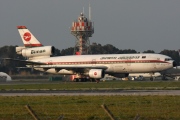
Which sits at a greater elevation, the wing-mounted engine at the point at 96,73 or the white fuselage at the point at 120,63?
the white fuselage at the point at 120,63

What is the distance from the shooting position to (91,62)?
8938 cm

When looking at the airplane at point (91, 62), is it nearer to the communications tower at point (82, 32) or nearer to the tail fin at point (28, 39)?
the tail fin at point (28, 39)

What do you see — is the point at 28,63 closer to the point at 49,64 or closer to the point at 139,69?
the point at 49,64

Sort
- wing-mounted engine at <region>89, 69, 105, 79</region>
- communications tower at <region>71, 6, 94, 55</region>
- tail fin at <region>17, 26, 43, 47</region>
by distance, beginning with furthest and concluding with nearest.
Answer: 1. communications tower at <region>71, 6, 94, 55</region>
2. tail fin at <region>17, 26, 43, 47</region>
3. wing-mounted engine at <region>89, 69, 105, 79</region>

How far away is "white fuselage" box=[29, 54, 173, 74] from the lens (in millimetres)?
85375

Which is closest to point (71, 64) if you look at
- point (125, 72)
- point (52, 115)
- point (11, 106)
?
point (125, 72)

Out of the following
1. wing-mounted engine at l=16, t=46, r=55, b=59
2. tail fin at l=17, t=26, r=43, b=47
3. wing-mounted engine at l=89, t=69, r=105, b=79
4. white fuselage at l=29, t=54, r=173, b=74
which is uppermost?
tail fin at l=17, t=26, r=43, b=47

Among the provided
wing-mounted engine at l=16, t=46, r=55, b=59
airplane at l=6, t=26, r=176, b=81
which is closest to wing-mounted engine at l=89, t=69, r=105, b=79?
airplane at l=6, t=26, r=176, b=81

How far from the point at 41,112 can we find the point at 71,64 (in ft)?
197

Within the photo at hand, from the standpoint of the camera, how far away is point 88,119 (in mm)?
27094

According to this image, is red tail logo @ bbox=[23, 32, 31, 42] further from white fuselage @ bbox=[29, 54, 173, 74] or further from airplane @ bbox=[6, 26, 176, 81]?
white fuselage @ bbox=[29, 54, 173, 74]

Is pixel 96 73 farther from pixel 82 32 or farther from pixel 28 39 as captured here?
pixel 82 32

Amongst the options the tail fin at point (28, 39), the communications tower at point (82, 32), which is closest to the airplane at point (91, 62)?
the tail fin at point (28, 39)

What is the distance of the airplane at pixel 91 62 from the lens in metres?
85.5
